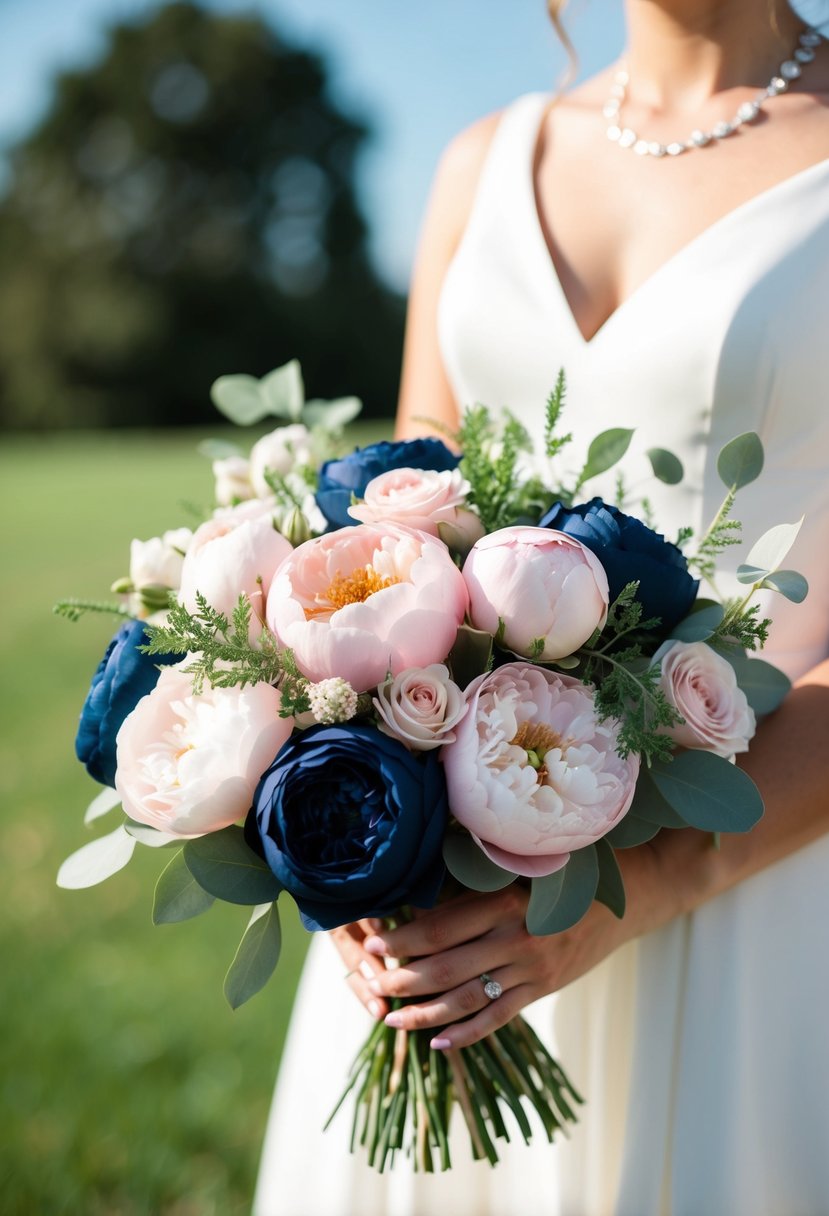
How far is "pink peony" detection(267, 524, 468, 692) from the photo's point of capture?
1158 millimetres

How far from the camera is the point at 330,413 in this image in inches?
73.7

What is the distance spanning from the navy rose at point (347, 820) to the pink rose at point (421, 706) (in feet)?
0.07

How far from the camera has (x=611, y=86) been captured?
208 centimetres

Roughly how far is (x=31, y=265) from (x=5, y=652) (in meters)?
27.6

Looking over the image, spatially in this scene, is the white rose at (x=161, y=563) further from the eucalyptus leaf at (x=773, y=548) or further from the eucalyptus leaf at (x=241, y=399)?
the eucalyptus leaf at (x=773, y=548)

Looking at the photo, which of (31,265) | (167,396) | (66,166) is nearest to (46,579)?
(167,396)

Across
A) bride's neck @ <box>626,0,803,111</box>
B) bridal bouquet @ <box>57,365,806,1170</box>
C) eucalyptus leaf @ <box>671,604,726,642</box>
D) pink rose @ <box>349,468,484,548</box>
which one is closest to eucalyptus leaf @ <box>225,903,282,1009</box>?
bridal bouquet @ <box>57,365,806,1170</box>

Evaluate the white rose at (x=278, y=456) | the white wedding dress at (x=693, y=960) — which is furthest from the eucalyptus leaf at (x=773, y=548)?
the white rose at (x=278, y=456)

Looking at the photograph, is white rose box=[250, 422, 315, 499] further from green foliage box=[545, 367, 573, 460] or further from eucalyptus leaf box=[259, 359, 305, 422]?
green foliage box=[545, 367, 573, 460]

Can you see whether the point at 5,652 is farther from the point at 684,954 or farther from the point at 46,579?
the point at 684,954

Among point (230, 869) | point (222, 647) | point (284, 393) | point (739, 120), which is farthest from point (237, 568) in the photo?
point (739, 120)

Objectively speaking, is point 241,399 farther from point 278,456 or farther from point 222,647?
point 222,647

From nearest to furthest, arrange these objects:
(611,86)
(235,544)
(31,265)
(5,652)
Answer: (235,544), (611,86), (5,652), (31,265)

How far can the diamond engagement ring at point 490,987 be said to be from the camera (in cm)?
139
